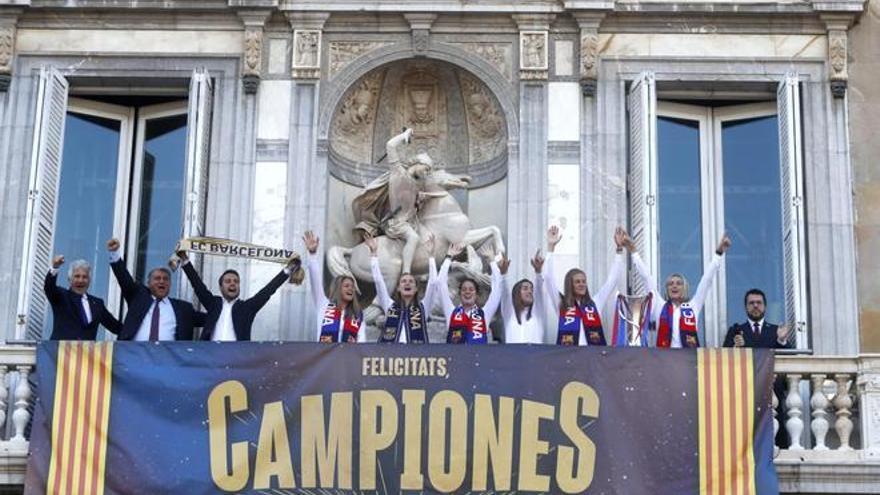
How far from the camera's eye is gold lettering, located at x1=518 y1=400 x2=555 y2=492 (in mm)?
15938

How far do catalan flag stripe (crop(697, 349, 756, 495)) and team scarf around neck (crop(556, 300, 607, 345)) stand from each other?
1115 mm

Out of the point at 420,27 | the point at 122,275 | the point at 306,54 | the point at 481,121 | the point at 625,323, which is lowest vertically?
the point at 625,323

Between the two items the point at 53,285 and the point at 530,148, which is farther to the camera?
the point at 530,148

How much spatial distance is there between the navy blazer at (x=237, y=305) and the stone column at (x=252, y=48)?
2.20 m

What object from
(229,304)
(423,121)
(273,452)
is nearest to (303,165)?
(423,121)

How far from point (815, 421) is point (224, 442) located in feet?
15.5

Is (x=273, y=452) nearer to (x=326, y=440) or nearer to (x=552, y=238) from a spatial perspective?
(x=326, y=440)

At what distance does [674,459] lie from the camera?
15984 millimetres

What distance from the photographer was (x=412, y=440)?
16062 millimetres

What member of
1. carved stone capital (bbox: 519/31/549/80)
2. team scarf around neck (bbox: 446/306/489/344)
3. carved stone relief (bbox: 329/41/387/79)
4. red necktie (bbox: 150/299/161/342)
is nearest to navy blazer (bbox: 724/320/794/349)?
team scarf around neck (bbox: 446/306/489/344)

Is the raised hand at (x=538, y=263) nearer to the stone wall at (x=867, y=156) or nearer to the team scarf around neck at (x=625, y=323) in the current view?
the team scarf around neck at (x=625, y=323)

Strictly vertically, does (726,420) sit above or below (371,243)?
below

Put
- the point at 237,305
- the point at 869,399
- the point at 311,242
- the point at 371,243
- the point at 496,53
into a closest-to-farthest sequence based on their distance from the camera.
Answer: the point at 869,399, the point at 237,305, the point at 311,242, the point at 371,243, the point at 496,53

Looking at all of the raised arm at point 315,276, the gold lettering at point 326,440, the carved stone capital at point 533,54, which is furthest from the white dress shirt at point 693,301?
the gold lettering at point 326,440
